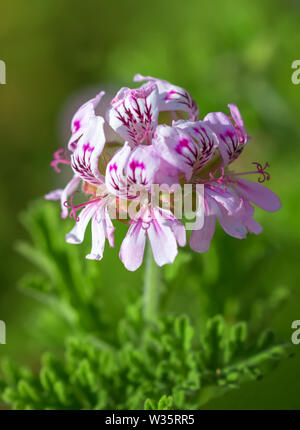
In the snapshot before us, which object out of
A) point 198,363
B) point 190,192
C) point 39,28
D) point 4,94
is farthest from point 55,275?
point 39,28

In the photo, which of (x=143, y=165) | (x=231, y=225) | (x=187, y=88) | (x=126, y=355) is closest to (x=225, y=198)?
(x=231, y=225)

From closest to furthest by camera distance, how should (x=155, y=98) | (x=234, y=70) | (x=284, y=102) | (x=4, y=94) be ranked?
1. (x=155, y=98)
2. (x=234, y=70)
3. (x=284, y=102)
4. (x=4, y=94)

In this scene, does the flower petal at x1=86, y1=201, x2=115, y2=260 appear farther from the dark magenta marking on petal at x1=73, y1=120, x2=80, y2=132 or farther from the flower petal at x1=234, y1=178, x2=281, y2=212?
the flower petal at x1=234, y1=178, x2=281, y2=212

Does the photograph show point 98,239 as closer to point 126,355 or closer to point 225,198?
point 225,198

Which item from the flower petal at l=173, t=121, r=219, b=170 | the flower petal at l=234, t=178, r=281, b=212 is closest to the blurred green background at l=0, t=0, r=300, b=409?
the flower petal at l=234, t=178, r=281, b=212

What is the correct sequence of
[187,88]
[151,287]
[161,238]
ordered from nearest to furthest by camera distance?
[161,238] → [151,287] → [187,88]
